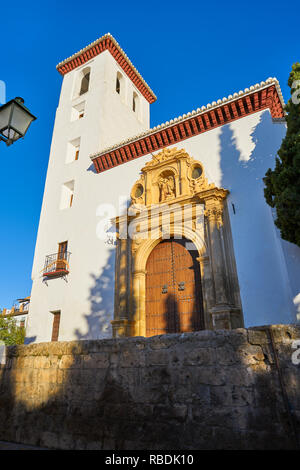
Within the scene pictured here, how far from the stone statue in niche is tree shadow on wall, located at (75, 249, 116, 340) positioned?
8.15ft

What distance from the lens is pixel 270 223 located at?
7246 mm

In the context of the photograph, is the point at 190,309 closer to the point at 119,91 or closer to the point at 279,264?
the point at 279,264

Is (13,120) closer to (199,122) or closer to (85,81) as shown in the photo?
(199,122)

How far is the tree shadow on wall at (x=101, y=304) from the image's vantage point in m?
8.56

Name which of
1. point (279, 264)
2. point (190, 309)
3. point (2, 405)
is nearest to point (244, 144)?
point (279, 264)

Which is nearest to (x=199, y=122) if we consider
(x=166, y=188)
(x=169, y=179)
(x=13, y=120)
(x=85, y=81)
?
(x=169, y=179)

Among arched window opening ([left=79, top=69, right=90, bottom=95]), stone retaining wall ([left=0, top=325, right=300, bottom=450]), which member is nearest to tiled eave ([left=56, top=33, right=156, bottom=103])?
arched window opening ([left=79, top=69, right=90, bottom=95])

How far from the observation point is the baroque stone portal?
284 inches

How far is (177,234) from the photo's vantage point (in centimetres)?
871

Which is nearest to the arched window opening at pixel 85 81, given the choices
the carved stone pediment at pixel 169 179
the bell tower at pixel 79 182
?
the bell tower at pixel 79 182

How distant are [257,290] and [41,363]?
17.2 feet

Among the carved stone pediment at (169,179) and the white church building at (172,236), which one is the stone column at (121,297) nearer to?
the white church building at (172,236)

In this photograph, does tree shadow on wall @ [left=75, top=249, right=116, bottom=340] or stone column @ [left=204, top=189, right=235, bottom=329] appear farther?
tree shadow on wall @ [left=75, top=249, right=116, bottom=340]

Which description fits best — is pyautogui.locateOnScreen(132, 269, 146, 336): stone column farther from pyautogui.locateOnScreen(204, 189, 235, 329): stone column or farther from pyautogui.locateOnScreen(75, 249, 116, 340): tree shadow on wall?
pyautogui.locateOnScreen(204, 189, 235, 329): stone column
